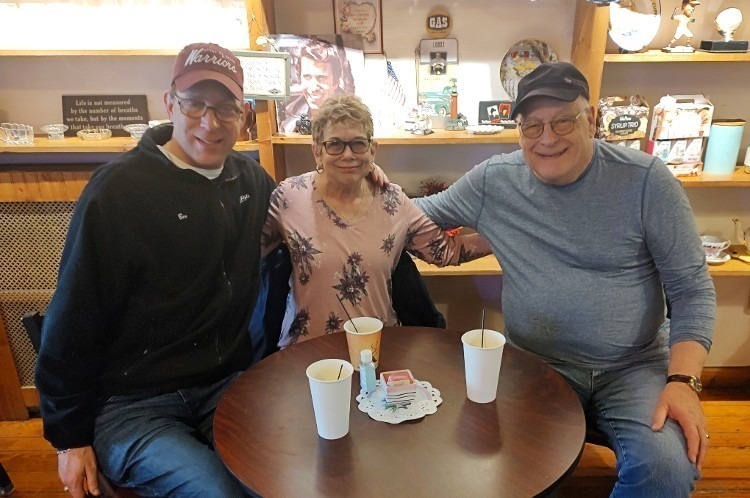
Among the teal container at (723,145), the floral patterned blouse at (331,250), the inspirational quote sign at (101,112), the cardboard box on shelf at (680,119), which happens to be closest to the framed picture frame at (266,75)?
the floral patterned blouse at (331,250)

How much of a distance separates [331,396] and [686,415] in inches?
34.6

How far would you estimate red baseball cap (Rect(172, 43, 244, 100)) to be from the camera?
4.84 feet

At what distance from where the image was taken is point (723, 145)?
7.73ft

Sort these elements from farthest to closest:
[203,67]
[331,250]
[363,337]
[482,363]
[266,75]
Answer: [266,75], [331,250], [203,67], [363,337], [482,363]

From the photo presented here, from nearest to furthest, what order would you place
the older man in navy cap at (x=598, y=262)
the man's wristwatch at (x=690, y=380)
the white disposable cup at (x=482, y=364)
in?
the white disposable cup at (x=482, y=364) < the man's wristwatch at (x=690, y=380) < the older man in navy cap at (x=598, y=262)

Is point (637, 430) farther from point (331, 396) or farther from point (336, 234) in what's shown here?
point (336, 234)

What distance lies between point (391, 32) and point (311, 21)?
342 mm

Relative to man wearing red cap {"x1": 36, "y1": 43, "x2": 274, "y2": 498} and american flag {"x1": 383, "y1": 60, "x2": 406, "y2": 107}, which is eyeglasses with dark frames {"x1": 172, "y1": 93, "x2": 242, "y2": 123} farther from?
american flag {"x1": 383, "y1": 60, "x2": 406, "y2": 107}

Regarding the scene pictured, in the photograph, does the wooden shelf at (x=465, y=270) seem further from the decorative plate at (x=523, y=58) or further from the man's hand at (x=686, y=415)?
the man's hand at (x=686, y=415)

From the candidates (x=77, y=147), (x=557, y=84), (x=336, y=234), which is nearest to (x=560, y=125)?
(x=557, y=84)

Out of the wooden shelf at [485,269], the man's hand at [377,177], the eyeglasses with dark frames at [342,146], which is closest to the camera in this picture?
the eyeglasses with dark frames at [342,146]

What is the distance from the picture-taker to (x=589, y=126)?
158 cm

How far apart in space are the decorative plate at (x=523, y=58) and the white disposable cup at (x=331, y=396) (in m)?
1.72

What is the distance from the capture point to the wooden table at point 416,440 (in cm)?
101
